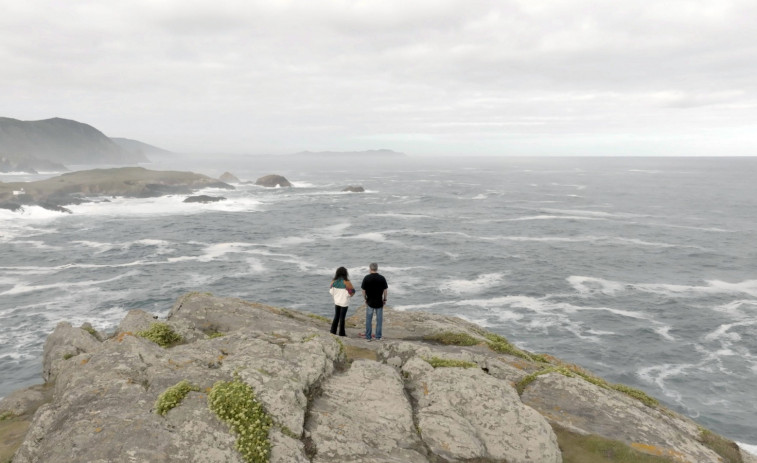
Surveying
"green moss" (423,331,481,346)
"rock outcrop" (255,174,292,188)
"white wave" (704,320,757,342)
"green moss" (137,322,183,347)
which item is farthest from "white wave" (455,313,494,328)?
"rock outcrop" (255,174,292,188)

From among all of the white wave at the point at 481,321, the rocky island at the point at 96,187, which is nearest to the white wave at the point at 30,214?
the rocky island at the point at 96,187

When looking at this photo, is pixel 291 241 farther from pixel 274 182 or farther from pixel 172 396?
pixel 274 182

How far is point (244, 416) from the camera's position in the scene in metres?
8.48

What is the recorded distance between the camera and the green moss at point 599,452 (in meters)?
9.62

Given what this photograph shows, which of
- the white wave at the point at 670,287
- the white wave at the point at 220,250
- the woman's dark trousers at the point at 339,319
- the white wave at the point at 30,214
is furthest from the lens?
the white wave at the point at 30,214

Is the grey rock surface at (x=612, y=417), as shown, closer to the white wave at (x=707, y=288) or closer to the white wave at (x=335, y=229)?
the white wave at (x=707, y=288)

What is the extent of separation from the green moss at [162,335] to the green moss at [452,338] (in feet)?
33.7

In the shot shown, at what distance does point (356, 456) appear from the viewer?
8.54 meters

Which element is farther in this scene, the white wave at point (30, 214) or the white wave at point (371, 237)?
the white wave at point (30, 214)

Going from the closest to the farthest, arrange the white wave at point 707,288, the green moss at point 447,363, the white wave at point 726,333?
the green moss at point 447,363 → the white wave at point 726,333 → the white wave at point 707,288

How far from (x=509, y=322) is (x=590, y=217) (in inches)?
2555

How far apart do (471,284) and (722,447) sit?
4038cm

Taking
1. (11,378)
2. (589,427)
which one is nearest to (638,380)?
(589,427)

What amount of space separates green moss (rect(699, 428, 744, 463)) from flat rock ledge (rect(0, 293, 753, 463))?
0.64 ft
